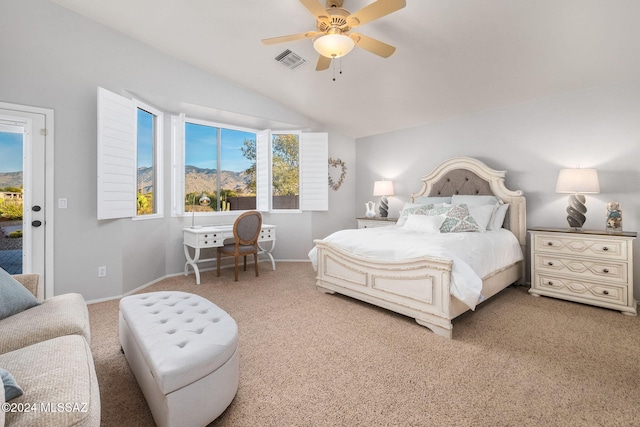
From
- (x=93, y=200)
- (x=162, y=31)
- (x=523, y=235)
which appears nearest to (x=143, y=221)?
(x=93, y=200)

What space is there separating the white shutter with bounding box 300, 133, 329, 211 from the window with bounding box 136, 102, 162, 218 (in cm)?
218

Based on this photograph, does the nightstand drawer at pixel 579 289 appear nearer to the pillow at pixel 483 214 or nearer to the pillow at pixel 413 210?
the pillow at pixel 483 214

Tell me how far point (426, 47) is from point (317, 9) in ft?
4.42

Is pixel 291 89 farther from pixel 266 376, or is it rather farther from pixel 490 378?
pixel 490 378

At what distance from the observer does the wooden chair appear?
152 inches

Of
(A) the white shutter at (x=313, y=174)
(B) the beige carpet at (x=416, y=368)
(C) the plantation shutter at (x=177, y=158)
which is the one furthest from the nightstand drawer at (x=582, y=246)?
(C) the plantation shutter at (x=177, y=158)

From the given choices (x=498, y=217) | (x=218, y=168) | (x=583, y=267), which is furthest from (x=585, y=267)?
(x=218, y=168)

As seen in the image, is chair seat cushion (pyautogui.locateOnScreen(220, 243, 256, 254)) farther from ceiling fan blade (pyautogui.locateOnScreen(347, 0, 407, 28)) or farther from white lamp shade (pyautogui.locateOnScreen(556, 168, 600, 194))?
white lamp shade (pyautogui.locateOnScreen(556, 168, 600, 194))

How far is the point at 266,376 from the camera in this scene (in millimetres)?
1809

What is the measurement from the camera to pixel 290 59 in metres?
3.54

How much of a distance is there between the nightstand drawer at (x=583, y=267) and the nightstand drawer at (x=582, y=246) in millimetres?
66

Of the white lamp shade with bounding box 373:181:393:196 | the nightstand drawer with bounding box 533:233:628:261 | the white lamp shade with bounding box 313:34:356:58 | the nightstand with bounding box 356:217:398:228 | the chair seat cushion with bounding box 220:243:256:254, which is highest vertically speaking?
the white lamp shade with bounding box 313:34:356:58

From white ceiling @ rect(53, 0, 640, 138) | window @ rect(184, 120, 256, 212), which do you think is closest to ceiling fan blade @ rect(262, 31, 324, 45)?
white ceiling @ rect(53, 0, 640, 138)

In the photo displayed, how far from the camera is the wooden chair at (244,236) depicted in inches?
Answer: 152
